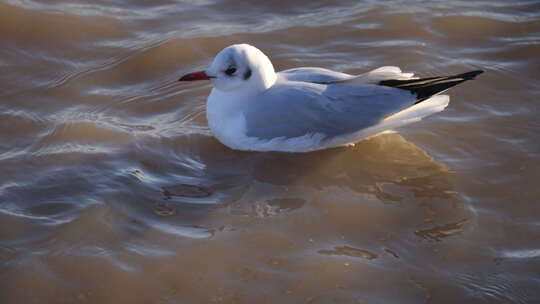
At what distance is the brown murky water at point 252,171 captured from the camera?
13.6 feet

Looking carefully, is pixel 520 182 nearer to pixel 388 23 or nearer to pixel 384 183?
pixel 384 183

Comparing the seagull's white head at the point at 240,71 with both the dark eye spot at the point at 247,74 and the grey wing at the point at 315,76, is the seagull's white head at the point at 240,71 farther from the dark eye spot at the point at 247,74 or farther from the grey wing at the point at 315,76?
the grey wing at the point at 315,76

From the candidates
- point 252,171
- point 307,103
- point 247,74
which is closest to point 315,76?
point 307,103

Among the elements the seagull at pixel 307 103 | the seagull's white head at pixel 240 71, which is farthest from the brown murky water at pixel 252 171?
the seagull's white head at pixel 240 71

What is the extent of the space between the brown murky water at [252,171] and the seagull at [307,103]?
23 cm

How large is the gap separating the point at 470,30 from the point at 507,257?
3.81 meters

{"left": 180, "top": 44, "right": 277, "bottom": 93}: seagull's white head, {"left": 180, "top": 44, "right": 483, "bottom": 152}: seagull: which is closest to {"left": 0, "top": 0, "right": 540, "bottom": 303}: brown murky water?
{"left": 180, "top": 44, "right": 483, "bottom": 152}: seagull

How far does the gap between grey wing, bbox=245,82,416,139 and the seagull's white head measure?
0.18 metres

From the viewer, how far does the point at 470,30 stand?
7.48 m

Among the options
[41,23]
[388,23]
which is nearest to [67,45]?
[41,23]

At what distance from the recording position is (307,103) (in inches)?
212

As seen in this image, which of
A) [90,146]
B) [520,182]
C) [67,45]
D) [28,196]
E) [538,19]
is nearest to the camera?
[28,196]

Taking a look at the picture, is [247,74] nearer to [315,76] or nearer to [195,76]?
[195,76]

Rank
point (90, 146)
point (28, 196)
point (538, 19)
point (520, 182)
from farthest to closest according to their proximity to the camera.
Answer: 1. point (538, 19)
2. point (90, 146)
3. point (520, 182)
4. point (28, 196)
